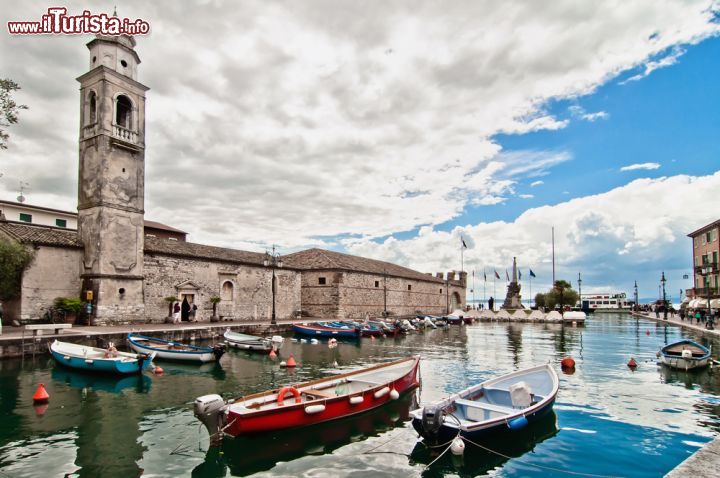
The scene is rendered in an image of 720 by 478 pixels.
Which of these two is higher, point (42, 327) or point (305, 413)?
point (42, 327)

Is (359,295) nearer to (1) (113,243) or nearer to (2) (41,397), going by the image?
(1) (113,243)

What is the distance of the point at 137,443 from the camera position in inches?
340

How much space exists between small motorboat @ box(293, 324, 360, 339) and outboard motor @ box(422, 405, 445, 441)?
873 inches

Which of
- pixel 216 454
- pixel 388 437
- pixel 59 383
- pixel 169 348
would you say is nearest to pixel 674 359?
pixel 388 437

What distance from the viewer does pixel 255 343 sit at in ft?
72.2

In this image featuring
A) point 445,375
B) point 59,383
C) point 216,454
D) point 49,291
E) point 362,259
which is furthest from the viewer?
point 362,259

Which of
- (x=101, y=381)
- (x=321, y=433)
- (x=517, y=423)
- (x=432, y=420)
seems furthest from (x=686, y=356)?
(x=101, y=381)

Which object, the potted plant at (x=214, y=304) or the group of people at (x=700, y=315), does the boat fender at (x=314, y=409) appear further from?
the group of people at (x=700, y=315)

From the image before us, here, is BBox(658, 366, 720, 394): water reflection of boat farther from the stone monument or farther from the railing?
the stone monument

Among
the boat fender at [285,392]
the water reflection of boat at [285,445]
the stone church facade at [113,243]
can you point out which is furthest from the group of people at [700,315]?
the stone church facade at [113,243]

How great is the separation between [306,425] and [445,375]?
8.20 m

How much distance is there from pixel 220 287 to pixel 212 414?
87.1 ft

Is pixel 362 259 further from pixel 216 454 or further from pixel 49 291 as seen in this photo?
pixel 216 454

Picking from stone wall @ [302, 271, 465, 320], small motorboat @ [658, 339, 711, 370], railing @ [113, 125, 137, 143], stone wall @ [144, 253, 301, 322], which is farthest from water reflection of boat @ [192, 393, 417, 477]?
stone wall @ [302, 271, 465, 320]
